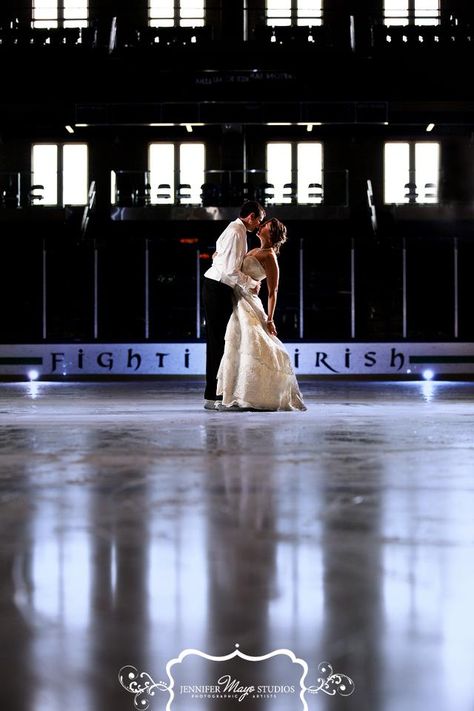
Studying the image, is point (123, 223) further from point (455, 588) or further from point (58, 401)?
point (455, 588)

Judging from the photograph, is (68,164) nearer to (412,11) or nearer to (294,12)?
(294,12)

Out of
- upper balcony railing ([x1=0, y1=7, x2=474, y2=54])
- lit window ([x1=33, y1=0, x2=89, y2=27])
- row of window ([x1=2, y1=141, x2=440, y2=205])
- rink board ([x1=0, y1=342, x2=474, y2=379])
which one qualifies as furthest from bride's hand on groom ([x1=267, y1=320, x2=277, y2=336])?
lit window ([x1=33, y1=0, x2=89, y2=27])

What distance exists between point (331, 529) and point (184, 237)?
67.7 ft

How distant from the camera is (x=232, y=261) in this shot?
10.2 metres

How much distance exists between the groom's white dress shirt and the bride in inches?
3.5

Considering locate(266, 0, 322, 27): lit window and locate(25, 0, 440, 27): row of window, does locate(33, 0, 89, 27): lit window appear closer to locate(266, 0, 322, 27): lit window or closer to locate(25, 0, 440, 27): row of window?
locate(25, 0, 440, 27): row of window

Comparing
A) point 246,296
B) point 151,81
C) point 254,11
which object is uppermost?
point 254,11

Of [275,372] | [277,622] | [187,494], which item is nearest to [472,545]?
[277,622]

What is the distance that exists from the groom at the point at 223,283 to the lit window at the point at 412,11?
19.5 meters

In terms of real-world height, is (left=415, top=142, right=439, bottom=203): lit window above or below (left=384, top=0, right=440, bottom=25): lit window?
below

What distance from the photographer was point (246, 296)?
1022cm

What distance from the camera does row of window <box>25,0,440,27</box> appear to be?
28156mm

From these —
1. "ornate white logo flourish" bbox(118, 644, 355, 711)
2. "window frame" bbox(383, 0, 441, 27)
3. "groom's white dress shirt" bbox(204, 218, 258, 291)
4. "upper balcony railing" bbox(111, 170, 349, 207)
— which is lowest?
"ornate white logo flourish" bbox(118, 644, 355, 711)

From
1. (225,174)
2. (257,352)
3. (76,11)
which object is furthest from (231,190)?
(257,352)
